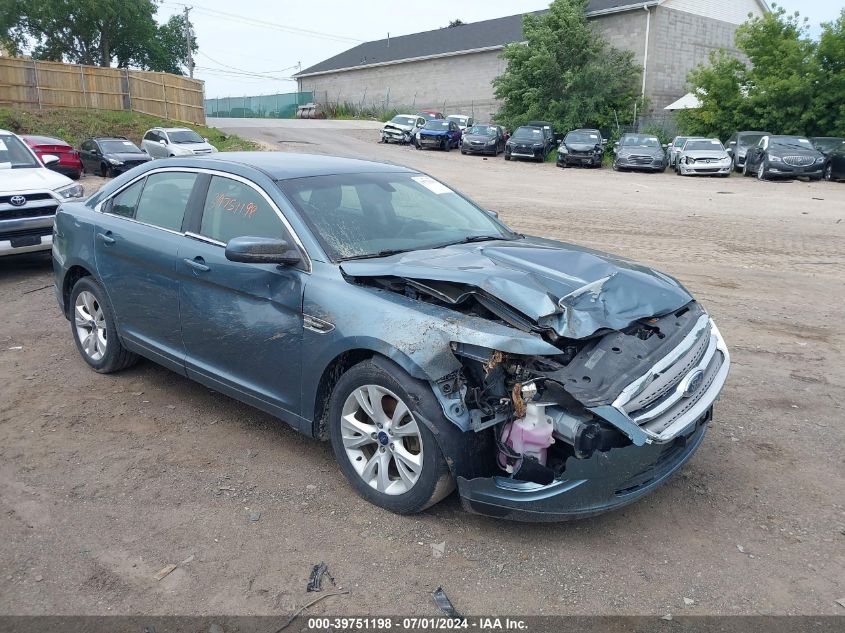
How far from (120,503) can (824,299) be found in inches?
285

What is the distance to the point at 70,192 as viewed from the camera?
9.71 metres

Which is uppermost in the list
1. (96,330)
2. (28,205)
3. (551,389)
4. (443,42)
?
(443,42)

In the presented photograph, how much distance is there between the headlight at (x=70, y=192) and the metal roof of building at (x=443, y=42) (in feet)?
112

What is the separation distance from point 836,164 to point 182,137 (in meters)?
22.6

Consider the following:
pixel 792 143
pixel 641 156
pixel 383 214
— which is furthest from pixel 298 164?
pixel 641 156

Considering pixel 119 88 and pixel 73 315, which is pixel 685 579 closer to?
pixel 73 315

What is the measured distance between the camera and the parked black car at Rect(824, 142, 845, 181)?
22.1 metres

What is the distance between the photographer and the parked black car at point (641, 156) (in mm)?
26234

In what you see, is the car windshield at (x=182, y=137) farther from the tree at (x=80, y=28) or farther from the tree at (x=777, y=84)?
the tree at (x=80, y=28)

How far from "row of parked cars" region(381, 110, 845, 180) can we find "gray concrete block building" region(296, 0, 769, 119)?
25.2 feet

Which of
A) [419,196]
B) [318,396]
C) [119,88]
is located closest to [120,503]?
[318,396]

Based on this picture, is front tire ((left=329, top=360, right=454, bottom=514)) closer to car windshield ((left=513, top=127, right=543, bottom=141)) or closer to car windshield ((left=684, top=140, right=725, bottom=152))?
car windshield ((left=684, top=140, right=725, bottom=152))

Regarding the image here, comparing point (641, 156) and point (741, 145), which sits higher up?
point (741, 145)

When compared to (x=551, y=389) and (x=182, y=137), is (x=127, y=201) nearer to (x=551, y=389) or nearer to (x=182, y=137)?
(x=551, y=389)
